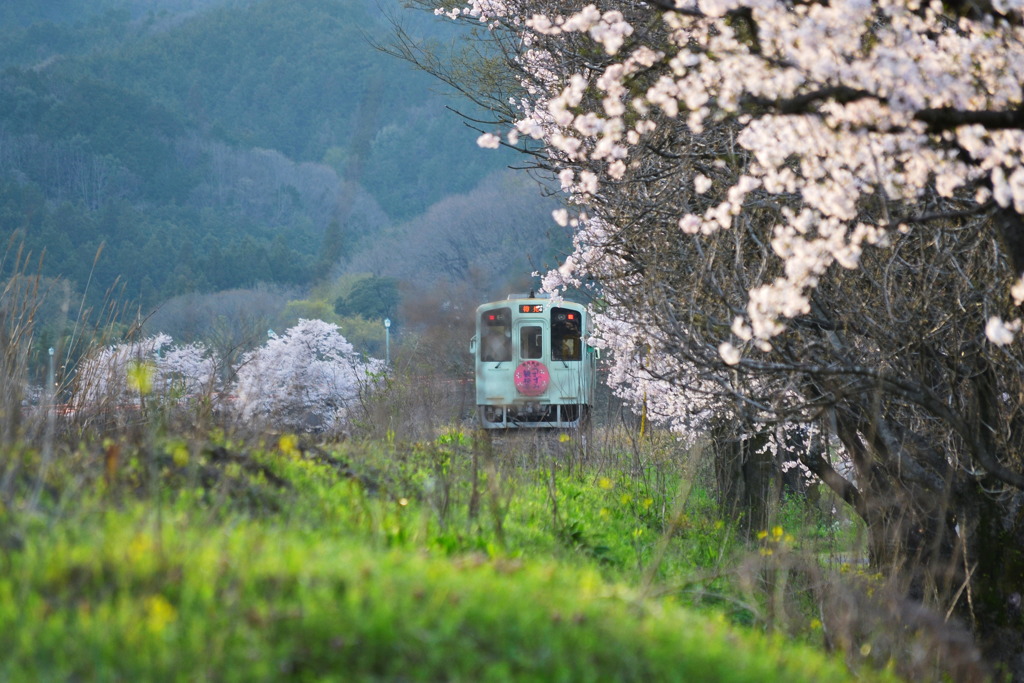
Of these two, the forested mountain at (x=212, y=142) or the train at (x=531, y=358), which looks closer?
the train at (x=531, y=358)

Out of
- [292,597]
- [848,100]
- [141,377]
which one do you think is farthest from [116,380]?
[848,100]

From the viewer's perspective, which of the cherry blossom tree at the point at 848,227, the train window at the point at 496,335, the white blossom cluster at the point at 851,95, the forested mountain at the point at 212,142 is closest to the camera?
the white blossom cluster at the point at 851,95

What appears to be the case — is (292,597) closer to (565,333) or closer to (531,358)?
(531,358)

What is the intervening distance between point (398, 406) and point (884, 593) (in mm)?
6227

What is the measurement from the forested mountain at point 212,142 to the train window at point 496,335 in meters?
42.7

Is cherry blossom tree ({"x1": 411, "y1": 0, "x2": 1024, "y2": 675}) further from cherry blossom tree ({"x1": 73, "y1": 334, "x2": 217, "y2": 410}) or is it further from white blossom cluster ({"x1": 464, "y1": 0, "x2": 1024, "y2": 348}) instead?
cherry blossom tree ({"x1": 73, "y1": 334, "x2": 217, "y2": 410})

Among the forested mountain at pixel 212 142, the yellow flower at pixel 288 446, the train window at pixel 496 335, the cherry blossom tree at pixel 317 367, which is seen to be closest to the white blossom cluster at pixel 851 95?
the yellow flower at pixel 288 446

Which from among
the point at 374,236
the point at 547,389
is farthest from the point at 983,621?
the point at 374,236

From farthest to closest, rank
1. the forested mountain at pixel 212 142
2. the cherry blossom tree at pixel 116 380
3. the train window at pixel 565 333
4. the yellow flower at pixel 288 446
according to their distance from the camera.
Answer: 1. the forested mountain at pixel 212 142
2. the train window at pixel 565 333
3. the cherry blossom tree at pixel 116 380
4. the yellow flower at pixel 288 446

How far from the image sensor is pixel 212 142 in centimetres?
9631

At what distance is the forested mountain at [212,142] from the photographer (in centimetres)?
7031

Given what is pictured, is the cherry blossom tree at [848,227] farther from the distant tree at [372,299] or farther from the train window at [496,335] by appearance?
the distant tree at [372,299]

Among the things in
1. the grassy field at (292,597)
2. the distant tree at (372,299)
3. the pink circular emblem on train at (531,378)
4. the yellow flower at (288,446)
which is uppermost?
the distant tree at (372,299)

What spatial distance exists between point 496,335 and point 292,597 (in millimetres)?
16625
